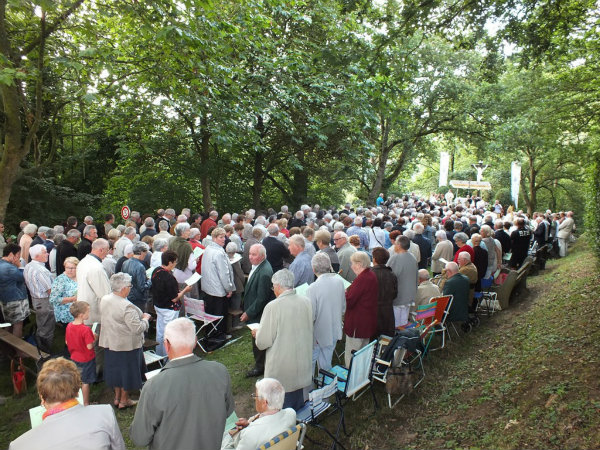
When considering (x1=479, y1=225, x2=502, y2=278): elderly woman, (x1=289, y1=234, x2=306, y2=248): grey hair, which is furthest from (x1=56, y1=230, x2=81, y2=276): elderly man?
(x1=479, y1=225, x2=502, y2=278): elderly woman

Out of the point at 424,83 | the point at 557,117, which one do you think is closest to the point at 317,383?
the point at 557,117

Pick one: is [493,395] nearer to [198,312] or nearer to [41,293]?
[198,312]

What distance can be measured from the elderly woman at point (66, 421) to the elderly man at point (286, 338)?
173 centimetres

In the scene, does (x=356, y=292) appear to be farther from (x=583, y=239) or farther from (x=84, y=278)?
(x=583, y=239)

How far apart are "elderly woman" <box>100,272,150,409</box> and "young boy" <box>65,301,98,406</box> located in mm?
190

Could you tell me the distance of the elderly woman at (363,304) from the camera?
16.5ft

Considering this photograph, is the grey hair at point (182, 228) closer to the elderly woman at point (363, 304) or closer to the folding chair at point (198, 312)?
the folding chair at point (198, 312)

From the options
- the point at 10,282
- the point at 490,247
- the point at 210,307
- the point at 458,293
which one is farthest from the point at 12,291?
the point at 490,247

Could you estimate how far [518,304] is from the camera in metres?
8.62

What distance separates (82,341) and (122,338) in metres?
0.43

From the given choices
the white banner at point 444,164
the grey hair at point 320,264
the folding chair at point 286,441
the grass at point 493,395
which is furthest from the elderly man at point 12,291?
the white banner at point 444,164

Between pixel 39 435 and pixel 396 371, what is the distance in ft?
12.3

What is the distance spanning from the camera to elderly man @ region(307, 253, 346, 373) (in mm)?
4816

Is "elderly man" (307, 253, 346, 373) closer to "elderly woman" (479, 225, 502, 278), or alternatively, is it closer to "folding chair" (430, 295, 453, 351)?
"folding chair" (430, 295, 453, 351)
